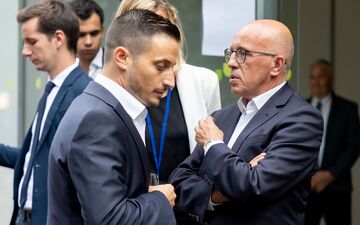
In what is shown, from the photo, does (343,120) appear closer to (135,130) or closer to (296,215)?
(296,215)

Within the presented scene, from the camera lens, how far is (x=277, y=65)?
3609mm

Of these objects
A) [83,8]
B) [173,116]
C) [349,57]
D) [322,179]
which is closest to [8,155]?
[83,8]

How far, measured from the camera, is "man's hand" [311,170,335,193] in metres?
7.07

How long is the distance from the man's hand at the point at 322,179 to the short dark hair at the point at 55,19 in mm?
3221

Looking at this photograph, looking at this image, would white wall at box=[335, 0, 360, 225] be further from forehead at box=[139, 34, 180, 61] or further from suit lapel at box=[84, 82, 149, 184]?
suit lapel at box=[84, 82, 149, 184]

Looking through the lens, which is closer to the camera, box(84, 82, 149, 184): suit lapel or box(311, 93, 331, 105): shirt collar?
box(84, 82, 149, 184): suit lapel

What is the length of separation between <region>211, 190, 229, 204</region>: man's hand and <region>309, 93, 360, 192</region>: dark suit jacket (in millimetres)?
3720

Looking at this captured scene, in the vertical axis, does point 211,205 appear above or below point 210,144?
below

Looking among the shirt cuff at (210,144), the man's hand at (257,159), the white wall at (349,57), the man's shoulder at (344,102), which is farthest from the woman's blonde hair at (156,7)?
the white wall at (349,57)

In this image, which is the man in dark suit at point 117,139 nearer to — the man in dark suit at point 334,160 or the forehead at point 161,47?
the forehead at point 161,47

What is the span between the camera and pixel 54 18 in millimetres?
4500

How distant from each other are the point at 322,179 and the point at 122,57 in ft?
15.0

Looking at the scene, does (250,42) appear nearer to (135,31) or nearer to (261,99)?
(261,99)

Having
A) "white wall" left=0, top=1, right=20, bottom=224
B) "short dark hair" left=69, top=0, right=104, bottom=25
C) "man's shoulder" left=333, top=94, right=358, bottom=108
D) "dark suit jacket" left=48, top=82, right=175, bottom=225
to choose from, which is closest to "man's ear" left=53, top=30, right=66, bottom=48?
"short dark hair" left=69, top=0, right=104, bottom=25
